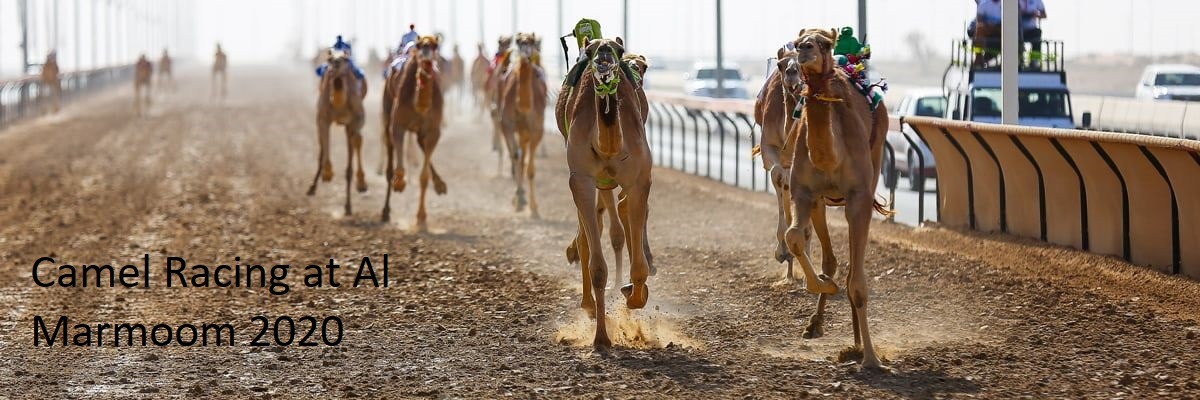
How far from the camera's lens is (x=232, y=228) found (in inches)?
676

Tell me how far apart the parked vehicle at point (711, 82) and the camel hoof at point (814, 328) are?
122ft

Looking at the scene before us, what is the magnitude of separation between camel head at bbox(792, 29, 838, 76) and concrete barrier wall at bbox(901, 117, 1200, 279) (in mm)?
3156

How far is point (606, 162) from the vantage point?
9.67 meters

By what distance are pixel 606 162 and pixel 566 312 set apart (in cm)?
161

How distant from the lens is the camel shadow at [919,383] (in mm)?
8039

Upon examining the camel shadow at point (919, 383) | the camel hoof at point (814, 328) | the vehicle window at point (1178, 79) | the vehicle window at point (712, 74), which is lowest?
the camel shadow at point (919, 383)

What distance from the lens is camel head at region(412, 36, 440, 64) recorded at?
1775 cm

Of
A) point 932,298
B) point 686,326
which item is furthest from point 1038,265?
point 686,326

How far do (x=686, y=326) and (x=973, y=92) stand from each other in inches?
512

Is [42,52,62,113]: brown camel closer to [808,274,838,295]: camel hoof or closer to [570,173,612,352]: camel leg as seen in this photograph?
[570,173,612,352]: camel leg

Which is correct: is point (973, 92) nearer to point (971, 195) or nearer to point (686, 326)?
point (971, 195)

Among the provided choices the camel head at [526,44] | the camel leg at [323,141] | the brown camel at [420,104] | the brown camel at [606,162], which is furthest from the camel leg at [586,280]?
the camel leg at [323,141]

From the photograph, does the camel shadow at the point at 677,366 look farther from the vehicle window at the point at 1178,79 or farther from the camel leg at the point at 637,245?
the vehicle window at the point at 1178,79

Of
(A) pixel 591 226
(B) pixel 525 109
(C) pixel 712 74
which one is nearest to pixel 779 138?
(A) pixel 591 226
